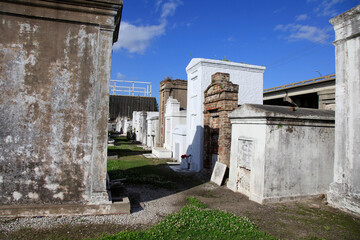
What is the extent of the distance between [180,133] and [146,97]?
2874 centimetres

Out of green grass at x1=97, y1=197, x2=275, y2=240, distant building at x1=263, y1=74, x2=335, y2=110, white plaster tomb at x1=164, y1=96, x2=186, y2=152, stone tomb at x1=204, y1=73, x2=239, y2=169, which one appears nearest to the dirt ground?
green grass at x1=97, y1=197, x2=275, y2=240

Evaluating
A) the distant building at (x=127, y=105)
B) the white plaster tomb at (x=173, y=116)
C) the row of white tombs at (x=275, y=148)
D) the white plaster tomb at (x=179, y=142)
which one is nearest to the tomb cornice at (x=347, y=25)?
the row of white tombs at (x=275, y=148)

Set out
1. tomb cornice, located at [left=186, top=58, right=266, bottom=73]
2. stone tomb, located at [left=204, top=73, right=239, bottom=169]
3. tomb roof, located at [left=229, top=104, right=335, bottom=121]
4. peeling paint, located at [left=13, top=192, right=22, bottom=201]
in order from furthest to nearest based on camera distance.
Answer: tomb cornice, located at [left=186, top=58, right=266, bottom=73]
stone tomb, located at [left=204, top=73, right=239, bottom=169]
tomb roof, located at [left=229, top=104, right=335, bottom=121]
peeling paint, located at [left=13, top=192, right=22, bottom=201]

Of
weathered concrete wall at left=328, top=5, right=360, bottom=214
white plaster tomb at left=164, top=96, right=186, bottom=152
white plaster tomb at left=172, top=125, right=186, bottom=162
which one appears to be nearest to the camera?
weathered concrete wall at left=328, top=5, right=360, bottom=214

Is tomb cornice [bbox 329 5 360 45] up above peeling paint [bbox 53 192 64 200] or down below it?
above

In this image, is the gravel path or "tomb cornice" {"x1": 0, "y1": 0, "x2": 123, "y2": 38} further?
"tomb cornice" {"x1": 0, "y1": 0, "x2": 123, "y2": 38}

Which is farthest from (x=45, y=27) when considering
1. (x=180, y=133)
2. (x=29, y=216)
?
(x=180, y=133)

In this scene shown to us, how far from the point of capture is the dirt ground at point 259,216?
4360 mm

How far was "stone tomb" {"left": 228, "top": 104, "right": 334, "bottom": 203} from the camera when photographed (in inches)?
259

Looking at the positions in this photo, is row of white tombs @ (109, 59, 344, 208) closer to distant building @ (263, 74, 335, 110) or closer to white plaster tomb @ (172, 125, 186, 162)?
white plaster tomb @ (172, 125, 186, 162)

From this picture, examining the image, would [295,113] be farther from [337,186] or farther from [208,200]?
[208,200]

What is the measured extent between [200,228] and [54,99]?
3.82 m

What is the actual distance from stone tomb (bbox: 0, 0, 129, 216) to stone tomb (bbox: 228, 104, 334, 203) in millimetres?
3825

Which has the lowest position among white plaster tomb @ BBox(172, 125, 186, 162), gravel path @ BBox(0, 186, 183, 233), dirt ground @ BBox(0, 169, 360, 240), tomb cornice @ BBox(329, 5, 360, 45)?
dirt ground @ BBox(0, 169, 360, 240)
